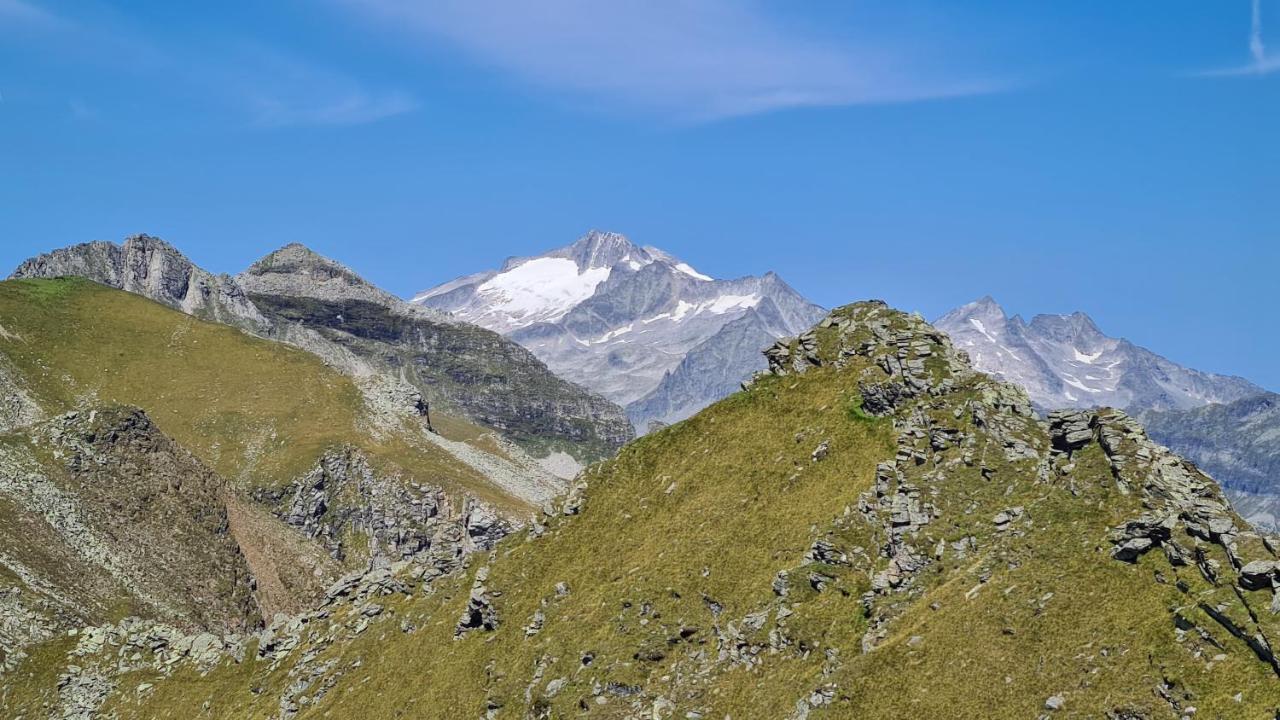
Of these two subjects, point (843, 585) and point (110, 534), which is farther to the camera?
point (110, 534)

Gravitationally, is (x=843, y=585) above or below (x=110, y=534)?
above

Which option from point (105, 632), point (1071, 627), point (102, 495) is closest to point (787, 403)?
point (1071, 627)

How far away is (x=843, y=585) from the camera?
2475 inches

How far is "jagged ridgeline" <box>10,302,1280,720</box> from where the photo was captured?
5034cm

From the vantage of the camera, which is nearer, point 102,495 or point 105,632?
point 105,632

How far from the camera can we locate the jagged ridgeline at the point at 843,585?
50.3 m

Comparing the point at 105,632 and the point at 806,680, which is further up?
the point at 806,680

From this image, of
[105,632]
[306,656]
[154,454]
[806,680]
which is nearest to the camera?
[806,680]

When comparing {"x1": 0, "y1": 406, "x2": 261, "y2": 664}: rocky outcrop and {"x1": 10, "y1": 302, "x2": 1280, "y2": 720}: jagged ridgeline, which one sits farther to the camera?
{"x1": 0, "y1": 406, "x2": 261, "y2": 664}: rocky outcrop

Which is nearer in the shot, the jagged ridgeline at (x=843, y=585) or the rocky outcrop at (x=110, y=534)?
the jagged ridgeline at (x=843, y=585)

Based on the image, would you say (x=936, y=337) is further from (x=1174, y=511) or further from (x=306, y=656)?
(x=306, y=656)

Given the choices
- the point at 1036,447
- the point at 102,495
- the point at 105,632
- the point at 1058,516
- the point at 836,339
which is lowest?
the point at 105,632

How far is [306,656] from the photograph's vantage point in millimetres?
95438

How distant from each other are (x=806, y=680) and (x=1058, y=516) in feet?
51.1
